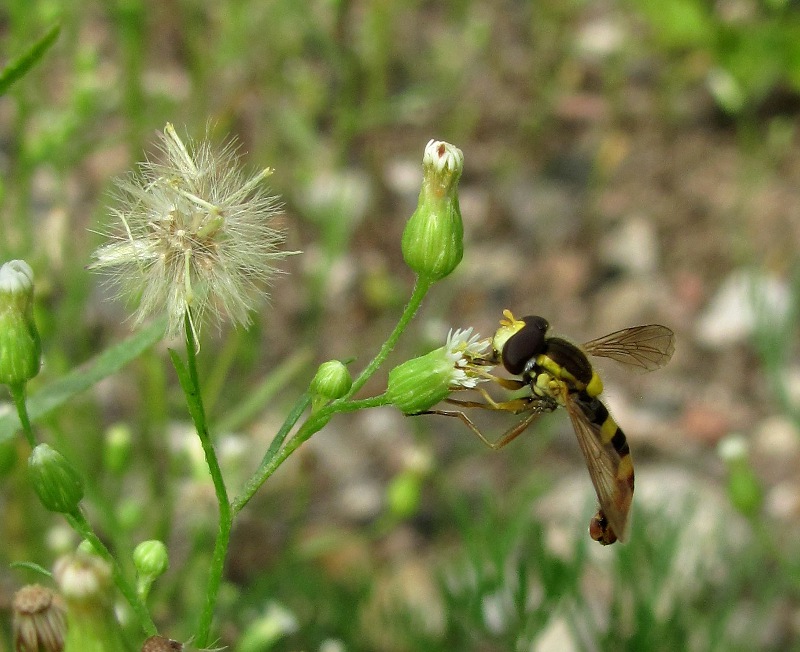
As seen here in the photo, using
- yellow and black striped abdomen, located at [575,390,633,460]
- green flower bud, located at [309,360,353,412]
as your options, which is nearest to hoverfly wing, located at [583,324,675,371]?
yellow and black striped abdomen, located at [575,390,633,460]

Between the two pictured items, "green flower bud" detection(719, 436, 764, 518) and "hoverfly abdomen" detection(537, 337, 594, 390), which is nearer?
"hoverfly abdomen" detection(537, 337, 594, 390)

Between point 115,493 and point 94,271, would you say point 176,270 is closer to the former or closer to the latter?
point 94,271

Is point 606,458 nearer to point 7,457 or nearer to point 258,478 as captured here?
point 258,478

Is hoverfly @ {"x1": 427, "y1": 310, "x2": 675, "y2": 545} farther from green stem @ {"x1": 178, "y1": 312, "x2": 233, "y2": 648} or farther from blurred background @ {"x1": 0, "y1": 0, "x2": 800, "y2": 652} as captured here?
blurred background @ {"x1": 0, "y1": 0, "x2": 800, "y2": 652}

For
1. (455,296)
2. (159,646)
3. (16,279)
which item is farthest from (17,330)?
(455,296)

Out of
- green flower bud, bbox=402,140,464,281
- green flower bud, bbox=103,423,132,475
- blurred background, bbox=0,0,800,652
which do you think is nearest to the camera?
green flower bud, bbox=402,140,464,281

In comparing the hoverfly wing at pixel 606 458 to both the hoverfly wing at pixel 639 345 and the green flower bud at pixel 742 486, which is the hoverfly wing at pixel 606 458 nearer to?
the hoverfly wing at pixel 639 345

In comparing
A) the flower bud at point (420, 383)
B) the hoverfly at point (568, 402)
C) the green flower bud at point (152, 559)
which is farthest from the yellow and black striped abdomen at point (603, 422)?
the green flower bud at point (152, 559)

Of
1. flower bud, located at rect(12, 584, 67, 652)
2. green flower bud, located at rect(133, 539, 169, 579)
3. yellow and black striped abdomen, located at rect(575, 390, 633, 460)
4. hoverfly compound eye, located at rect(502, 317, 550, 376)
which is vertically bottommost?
flower bud, located at rect(12, 584, 67, 652)

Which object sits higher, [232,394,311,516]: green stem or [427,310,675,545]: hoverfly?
[427,310,675,545]: hoverfly
